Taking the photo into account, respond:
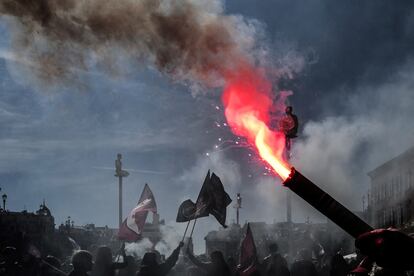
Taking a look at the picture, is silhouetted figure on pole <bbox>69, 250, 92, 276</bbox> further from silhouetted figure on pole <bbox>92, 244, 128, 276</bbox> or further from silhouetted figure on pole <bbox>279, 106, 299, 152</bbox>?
silhouetted figure on pole <bbox>279, 106, 299, 152</bbox>

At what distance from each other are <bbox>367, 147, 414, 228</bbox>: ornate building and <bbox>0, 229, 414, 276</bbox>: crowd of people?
59.8 feet

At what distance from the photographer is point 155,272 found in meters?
10.5

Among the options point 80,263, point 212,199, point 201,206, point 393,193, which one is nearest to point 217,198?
point 212,199

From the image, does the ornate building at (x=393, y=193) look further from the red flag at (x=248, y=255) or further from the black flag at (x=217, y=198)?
the black flag at (x=217, y=198)

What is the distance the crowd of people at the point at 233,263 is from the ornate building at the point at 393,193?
1822 cm

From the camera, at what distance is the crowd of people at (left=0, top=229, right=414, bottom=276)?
525 centimetres

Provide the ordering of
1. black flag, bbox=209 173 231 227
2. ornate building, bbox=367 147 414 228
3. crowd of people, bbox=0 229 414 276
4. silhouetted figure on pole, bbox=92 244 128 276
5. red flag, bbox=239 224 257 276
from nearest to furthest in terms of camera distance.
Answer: crowd of people, bbox=0 229 414 276
silhouetted figure on pole, bbox=92 244 128 276
red flag, bbox=239 224 257 276
black flag, bbox=209 173 231 227
ornate building, bbox=367 147 414 228

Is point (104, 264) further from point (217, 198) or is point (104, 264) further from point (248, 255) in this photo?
point (248, 255)

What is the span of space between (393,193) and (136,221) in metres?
30.1

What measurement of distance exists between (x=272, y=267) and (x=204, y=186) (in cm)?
343

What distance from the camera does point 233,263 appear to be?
15.4 m

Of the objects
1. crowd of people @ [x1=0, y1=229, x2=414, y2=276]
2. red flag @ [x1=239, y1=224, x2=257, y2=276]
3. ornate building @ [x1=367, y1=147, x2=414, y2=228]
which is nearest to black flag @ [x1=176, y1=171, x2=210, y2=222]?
red flag @ [x1=239, y1=224, x2=257, y2=276]

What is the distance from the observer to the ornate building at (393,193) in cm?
3519

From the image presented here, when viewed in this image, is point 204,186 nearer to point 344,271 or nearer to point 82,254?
point 344,271
